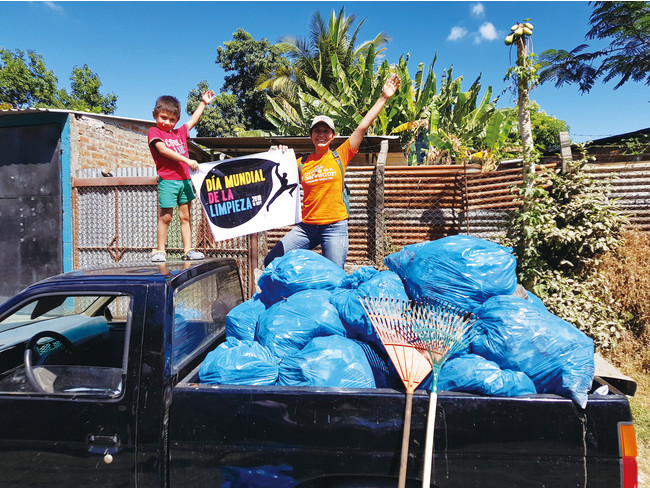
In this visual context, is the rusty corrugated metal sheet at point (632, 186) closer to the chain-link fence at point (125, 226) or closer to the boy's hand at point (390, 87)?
the boy's hand at point (390, 87)

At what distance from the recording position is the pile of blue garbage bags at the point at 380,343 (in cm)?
172

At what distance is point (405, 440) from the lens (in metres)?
1.56

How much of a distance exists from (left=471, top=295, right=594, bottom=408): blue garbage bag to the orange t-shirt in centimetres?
190

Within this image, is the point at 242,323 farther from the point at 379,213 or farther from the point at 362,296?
the point at 379,213

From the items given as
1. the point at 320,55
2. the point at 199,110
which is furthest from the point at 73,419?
the point at 320,55

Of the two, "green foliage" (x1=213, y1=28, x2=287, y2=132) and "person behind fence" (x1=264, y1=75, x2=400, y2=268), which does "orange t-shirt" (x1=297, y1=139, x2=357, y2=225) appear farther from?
"green foliage" (x1=213, y1=28, x2=287, y2=132)

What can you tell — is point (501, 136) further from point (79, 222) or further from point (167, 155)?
point (79, 222)

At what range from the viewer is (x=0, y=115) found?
781 centimetres

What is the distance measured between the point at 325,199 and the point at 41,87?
118 ft

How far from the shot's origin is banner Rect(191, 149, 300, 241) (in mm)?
4262

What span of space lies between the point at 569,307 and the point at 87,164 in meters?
8.81

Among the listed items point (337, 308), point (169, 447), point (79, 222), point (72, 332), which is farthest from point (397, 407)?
point (79, 222)

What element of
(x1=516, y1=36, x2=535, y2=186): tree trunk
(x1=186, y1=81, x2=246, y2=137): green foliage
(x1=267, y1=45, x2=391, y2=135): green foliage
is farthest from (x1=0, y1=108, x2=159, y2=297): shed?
(x1=186, y1=81, x2=246, y2=137): green foliage

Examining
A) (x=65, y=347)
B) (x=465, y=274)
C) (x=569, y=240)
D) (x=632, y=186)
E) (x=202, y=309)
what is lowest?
(x=65, y=347)
